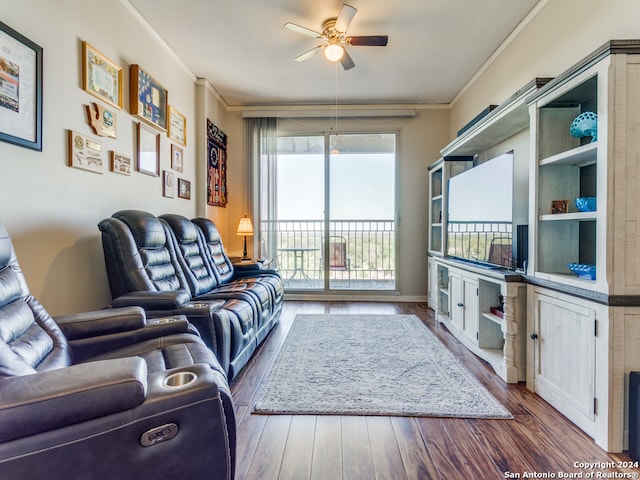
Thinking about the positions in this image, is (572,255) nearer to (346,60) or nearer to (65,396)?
(346,60)

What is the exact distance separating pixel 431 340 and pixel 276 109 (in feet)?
12.2

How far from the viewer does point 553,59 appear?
96.7 inches

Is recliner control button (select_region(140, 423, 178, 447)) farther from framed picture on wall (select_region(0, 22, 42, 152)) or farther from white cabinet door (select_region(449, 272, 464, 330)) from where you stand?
white cabinet door (select_region(449, 272, 464, 330))

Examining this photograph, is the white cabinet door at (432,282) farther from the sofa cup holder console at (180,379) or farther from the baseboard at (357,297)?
the sofa cup holder console at (180,379)

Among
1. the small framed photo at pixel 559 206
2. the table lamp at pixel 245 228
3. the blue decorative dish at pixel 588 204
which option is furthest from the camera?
the table lamp at pixel 245 228

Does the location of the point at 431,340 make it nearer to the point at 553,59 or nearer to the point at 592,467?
the point at 592,467

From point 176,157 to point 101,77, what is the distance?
4.05ft

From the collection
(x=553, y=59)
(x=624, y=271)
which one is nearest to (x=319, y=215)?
(x=553, y=59)

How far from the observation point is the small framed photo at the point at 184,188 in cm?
364

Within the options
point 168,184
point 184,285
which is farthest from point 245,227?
point 184,285

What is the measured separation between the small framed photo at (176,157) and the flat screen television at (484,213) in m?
3.04

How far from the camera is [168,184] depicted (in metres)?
3.37

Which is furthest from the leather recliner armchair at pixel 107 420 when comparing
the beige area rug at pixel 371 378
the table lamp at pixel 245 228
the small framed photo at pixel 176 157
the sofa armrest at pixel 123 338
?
the table lamp at pixel 245 228

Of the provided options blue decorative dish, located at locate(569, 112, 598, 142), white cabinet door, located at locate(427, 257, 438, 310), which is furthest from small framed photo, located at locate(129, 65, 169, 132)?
white cabinet door, located at locate(427, 257, 438, 310)
